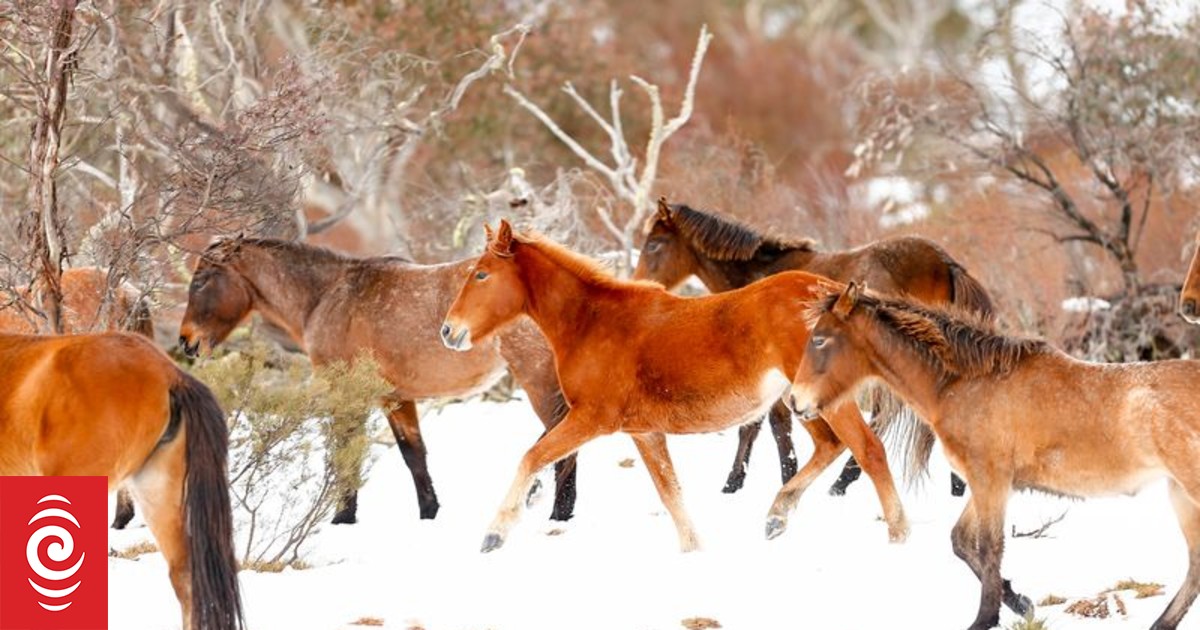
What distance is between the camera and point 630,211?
1753 cm

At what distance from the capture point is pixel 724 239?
11.2 metres

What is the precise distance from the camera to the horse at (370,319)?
10508mm

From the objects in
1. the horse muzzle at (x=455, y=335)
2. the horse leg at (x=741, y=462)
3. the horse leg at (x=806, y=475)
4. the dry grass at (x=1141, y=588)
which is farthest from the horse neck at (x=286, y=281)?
the dry grass at (x=1141, y=588)

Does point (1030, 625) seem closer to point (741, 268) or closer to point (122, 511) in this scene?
point (741, 268)

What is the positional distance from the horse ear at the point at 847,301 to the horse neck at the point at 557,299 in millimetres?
1673

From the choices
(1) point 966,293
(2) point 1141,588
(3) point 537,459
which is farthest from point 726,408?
(1) point 966,293

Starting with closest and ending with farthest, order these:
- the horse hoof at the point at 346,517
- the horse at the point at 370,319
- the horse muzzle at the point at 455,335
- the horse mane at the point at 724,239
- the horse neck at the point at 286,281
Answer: the horse muzzle at the point at 455,335 → the horse hoof at the point at 346,517 → the horse at the point at 370,319 → the horse neck at the point at 286,281 → the horse mane at the point at 724,239

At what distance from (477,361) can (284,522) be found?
152 centimetres

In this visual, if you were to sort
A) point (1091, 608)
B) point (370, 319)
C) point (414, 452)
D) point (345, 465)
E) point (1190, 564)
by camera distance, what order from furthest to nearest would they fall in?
point (370, 319), point (414, 452), point (345, 465), point (1091, 608), point (1190, 564)

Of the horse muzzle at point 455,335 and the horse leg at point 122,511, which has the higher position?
the horse muzzle at point 455,335

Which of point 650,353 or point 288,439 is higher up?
point 650,353

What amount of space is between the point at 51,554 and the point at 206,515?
101 cm

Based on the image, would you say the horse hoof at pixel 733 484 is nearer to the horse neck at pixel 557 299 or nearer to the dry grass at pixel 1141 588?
the horse neck at pixel 557 299

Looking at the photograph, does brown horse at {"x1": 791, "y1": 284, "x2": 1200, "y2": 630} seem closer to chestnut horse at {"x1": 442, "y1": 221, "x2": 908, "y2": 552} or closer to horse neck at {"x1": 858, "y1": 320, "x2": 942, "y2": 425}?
horse neck at {"x1": 858, "y1": 320, "x2": 942, "y2": 425}
